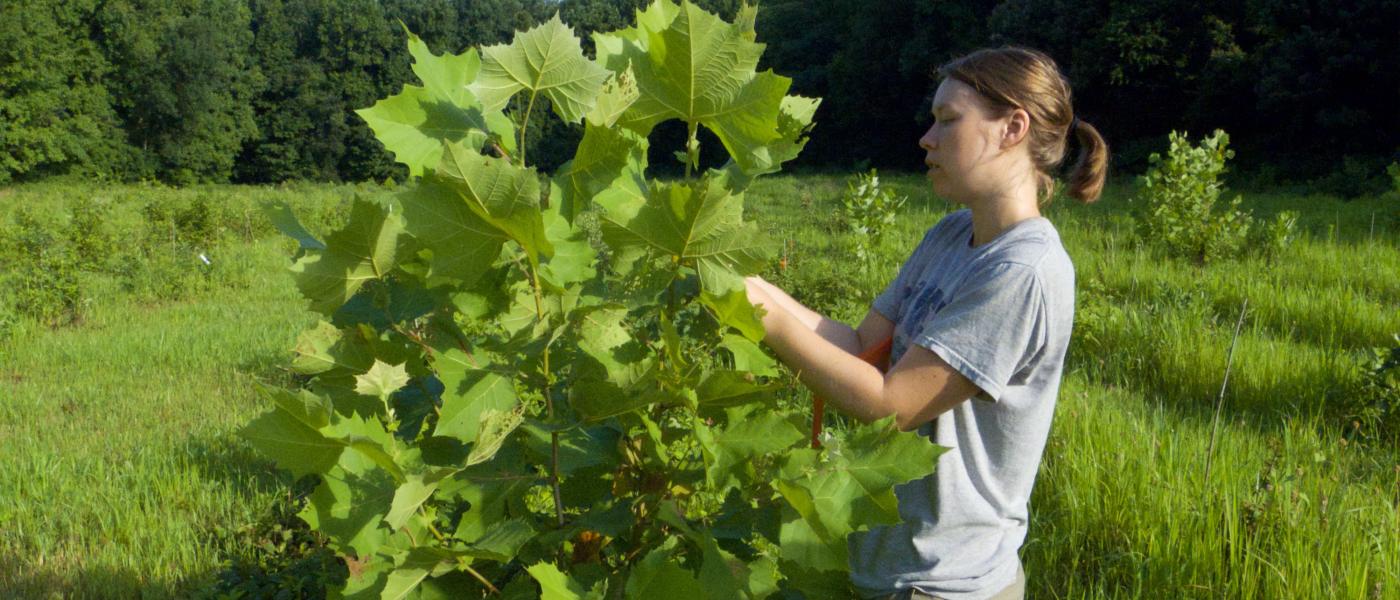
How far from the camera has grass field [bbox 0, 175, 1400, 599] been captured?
120 inches

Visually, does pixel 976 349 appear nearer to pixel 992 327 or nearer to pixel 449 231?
pixel 992 327

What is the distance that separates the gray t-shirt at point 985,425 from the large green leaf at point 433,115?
2.55ft

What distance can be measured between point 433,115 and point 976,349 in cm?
89

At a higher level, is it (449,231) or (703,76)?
(703,76)

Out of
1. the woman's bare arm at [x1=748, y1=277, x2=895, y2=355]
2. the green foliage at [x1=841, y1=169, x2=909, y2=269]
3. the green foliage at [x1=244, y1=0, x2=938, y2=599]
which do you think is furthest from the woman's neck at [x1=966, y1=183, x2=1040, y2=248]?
the green foliage at [x1=841, y1=169, x2=909, y2=269]

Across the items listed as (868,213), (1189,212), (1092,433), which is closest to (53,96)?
(868,213)

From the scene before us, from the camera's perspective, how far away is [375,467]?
1.14 metres

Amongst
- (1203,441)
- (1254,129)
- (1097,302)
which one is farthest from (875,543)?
(1254,129)

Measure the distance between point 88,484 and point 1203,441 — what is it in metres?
4.54

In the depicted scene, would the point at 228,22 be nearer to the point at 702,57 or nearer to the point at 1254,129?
the point at 1254,129

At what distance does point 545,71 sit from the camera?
1179 millimetres

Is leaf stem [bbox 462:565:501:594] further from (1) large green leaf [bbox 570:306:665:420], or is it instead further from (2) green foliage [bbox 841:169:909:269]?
(2) green foliage [bbox 841:169:909:269]

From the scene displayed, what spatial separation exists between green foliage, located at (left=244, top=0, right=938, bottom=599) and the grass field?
2143 millimetres

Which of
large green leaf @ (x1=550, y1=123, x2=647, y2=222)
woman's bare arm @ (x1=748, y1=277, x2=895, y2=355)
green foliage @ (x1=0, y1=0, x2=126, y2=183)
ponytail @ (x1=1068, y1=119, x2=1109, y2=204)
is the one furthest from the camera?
green foliage @ (x1=0, y1=0, x2=126, y2=183)
